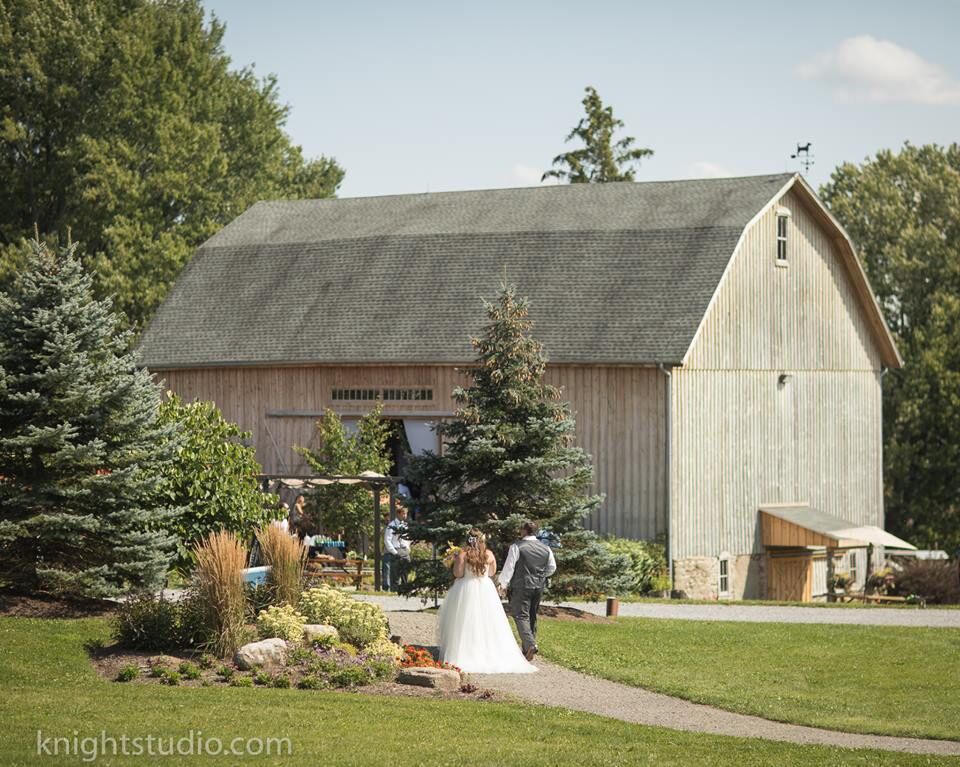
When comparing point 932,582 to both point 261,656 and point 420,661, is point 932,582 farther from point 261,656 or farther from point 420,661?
point 261,656

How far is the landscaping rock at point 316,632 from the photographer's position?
17609 mm

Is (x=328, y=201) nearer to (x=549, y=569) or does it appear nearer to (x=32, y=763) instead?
(x=549, y=569)

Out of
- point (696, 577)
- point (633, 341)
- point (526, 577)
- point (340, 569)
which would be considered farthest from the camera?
point (696, 577)

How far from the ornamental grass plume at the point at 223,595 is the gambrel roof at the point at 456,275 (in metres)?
15.6

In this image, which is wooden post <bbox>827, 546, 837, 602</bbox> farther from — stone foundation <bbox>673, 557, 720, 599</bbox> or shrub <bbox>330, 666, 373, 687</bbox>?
shrub <bbox>330, 666, 373, 687</bbox>

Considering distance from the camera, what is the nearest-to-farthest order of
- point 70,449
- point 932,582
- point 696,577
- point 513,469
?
point 70,449 → point 513,469 → point 696,577 → point 932,582

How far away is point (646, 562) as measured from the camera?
31.1m

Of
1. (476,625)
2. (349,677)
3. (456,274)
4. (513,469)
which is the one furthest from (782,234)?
(349,677)

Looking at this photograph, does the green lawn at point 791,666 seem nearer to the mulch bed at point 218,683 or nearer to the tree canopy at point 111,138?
the mulch bed at point 218,683

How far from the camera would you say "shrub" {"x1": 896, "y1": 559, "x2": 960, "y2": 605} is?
3303 cm

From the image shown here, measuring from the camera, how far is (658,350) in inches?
1262

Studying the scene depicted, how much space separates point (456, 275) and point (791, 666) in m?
17.9

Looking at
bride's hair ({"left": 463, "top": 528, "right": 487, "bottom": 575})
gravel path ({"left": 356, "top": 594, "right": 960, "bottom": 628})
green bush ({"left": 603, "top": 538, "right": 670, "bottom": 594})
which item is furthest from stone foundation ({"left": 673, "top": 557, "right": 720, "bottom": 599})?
bride's hair ({"left": 463, "top": 528, "right": 487, "bottom": 575})

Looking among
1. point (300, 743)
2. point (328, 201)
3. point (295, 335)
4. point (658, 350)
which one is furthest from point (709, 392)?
point (300, 743)
